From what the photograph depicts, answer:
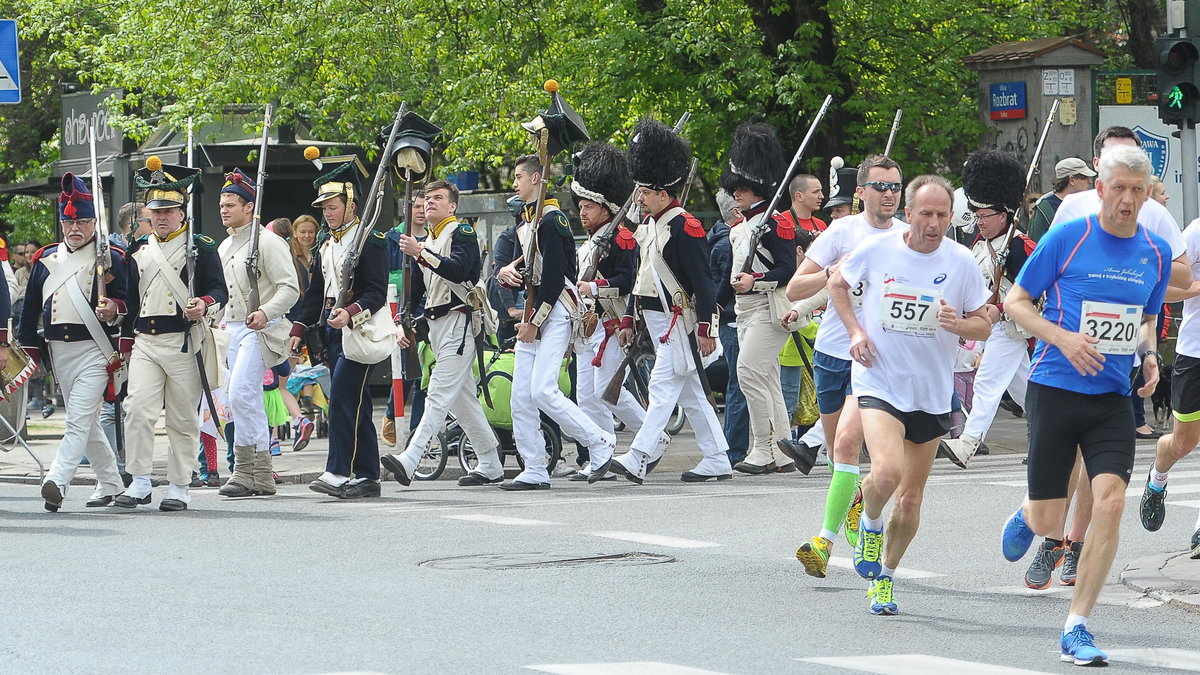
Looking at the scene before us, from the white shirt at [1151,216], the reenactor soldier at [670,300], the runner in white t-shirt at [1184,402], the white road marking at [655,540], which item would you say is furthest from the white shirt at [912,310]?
the reenactor soldier at [670,300]

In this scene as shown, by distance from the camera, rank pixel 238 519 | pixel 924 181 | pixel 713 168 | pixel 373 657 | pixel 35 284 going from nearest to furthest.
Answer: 1. pixel 373 657
2. pixel 924 181
3. pixel 238 519
4. pixel 35 284
5. pixel 713 168

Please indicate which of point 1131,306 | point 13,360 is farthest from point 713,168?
point 1131,306

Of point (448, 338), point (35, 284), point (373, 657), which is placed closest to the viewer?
point (373, 657)

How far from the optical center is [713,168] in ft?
76.8

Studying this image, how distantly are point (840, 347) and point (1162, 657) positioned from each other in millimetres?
3232

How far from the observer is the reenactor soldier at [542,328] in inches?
524

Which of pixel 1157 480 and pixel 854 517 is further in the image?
pixel 1157 480

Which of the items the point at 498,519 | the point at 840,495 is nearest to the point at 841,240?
the point at 840,495

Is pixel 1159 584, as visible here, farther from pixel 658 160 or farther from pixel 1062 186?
pixel 658 160

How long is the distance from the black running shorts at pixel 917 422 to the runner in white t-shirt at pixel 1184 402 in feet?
6.84

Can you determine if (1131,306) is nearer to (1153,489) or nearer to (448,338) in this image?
(1153,489)

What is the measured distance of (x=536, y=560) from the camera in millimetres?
9617

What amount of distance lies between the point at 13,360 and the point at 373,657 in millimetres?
6865

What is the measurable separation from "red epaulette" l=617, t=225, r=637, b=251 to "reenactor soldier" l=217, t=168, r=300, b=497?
7.57ft
